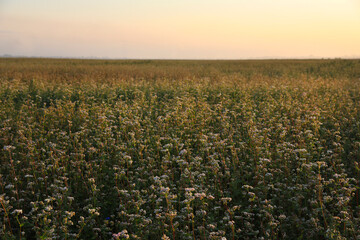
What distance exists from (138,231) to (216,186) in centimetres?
182

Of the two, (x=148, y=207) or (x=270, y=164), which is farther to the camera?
(x=270, y=164)

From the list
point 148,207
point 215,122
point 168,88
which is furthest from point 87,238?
point 168,88

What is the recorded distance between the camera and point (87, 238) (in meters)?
3.89

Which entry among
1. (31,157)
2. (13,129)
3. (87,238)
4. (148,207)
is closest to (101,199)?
(87,238)

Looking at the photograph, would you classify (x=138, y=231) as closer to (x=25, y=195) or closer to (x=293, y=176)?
(x=25, y=195)

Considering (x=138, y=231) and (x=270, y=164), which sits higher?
(x=270, y=164)

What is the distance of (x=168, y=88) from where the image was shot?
12992 millimetres

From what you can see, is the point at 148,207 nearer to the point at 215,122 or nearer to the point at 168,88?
the point at 215,122

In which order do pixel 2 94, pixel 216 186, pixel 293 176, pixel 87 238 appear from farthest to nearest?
pixel 2 94
pixel 293 176
pixel 216 186
pixel 87 238

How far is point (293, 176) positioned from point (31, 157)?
520cm

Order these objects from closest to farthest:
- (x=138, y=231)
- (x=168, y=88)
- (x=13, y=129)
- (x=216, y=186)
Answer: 1. (x=138, y=231)
2. (x=216, y=186)
3. (x=13, y=129)
4. (x=168, y=88)

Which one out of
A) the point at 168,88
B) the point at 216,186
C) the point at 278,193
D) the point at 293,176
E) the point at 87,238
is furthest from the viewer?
the point at 168,88

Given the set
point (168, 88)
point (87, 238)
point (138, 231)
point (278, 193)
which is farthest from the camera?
point (168, 88)

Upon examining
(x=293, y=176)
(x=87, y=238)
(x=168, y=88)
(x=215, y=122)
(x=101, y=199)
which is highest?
(x=168, y=88)
